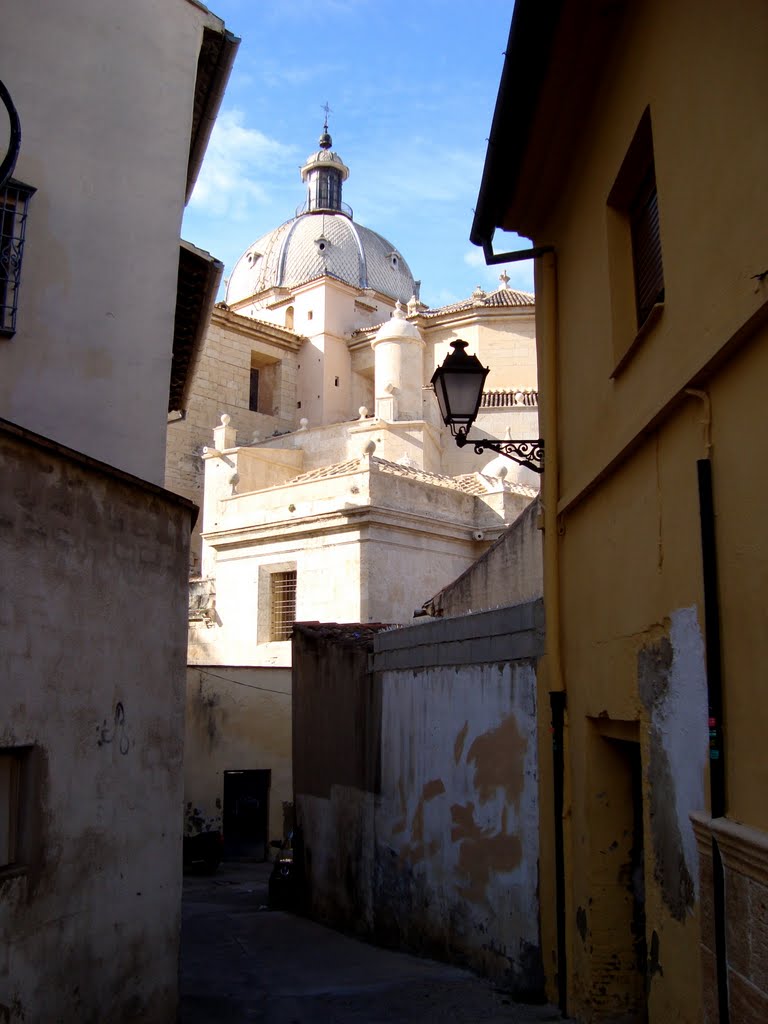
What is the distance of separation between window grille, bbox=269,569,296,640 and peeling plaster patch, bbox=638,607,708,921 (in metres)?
16.9

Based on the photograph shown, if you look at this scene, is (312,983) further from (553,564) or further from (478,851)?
(553,564)

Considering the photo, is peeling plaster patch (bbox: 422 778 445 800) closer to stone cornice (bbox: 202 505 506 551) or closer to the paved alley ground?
the paved alley ground

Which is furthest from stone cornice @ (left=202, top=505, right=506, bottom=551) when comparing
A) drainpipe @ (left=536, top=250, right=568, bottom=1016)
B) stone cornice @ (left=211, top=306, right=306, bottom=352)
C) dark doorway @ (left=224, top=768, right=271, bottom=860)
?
stone cornice @ (left=211, top=306, right=306, bottom=352)

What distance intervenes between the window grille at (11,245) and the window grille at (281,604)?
13.0m

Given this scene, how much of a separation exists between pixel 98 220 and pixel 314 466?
2343cm

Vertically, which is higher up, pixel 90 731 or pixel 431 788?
pixel 90 731

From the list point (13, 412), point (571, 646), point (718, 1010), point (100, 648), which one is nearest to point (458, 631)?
point (571, 646)

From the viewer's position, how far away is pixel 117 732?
6.59 meters

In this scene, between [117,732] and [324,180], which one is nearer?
[117,732]

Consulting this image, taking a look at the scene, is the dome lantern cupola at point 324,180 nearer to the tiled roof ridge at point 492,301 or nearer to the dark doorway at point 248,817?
the tiled roof ridge at point 492,301

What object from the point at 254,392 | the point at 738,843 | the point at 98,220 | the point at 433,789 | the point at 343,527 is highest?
the point at 254,392

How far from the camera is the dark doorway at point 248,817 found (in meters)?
19.7

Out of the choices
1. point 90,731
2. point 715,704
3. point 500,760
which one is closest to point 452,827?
point 500,760

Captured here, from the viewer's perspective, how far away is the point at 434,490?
69.9ft
